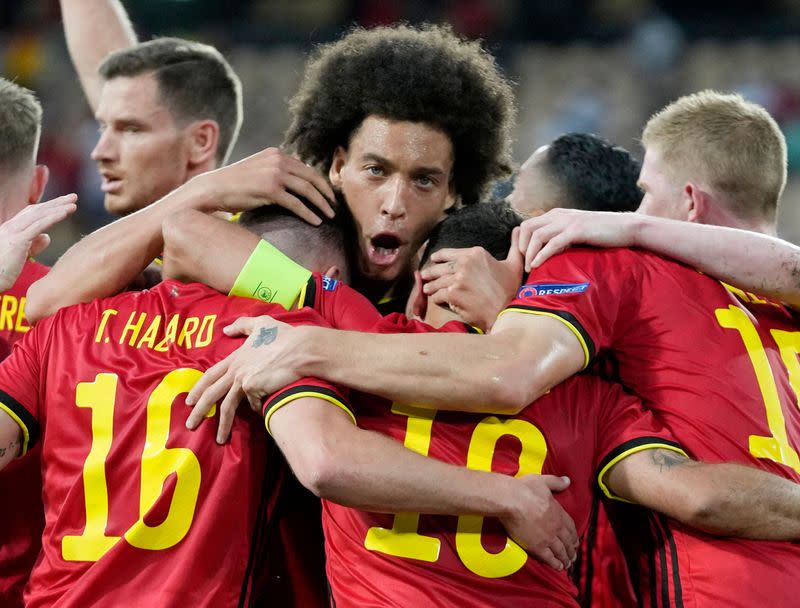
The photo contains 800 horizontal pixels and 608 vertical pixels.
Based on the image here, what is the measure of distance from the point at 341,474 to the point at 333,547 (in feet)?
1.55

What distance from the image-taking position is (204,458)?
326 cm

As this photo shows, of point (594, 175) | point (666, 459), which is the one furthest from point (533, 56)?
point (666, 459)

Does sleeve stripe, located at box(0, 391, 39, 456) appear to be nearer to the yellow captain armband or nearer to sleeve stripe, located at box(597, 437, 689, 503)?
A: the yellow captain armband

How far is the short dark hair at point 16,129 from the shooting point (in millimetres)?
4555

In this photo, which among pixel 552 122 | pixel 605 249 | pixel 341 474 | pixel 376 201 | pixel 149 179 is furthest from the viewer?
pixel 552 122

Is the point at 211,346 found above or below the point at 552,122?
above

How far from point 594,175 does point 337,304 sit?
64.0 inches

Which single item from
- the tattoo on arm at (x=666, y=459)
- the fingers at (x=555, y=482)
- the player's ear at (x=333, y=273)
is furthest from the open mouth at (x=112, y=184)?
the tattoo on arm at (x=666, y=459)

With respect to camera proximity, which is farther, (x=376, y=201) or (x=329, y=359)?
(x=376, y=201)

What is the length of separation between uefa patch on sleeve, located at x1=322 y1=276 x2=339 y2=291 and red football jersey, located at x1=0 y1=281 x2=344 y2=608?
187mm

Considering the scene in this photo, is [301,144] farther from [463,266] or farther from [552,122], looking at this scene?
[552,122]

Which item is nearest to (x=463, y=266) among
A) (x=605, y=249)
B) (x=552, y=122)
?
(x=605, y=249)

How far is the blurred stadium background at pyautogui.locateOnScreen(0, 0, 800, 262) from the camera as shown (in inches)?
530

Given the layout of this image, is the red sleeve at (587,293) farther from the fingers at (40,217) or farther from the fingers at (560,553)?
the fingers at (40,217)
